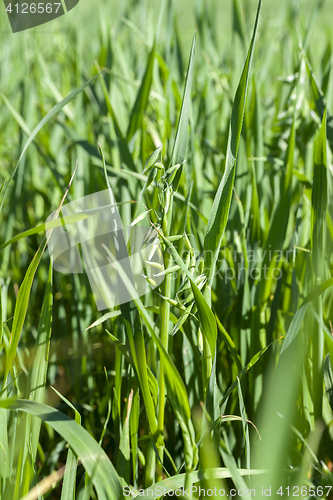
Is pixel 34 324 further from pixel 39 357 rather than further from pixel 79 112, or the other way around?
pixel 79 112

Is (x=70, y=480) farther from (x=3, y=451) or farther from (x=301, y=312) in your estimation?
(x=301, y=312)

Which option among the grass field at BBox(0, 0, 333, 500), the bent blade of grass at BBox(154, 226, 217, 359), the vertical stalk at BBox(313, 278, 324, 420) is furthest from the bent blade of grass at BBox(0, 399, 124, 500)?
the vertical stalk at BBox(313, 278, 324, 420)

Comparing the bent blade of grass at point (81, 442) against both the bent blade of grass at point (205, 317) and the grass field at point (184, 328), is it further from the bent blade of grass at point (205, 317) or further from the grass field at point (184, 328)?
the bent blade of grass at point (205, 317)

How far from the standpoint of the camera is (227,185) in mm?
281

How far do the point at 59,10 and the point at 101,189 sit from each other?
365 mm

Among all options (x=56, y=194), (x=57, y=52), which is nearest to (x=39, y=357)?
(x=56, y=194)

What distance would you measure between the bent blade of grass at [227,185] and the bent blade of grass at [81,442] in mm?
142

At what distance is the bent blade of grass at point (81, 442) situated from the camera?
243mm

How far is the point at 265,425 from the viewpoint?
288mm

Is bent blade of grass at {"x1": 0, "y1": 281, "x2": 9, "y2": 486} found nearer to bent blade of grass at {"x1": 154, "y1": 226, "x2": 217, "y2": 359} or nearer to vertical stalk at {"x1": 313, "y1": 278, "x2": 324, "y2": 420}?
bent blade of grass at {"x1": 154, "y1": 226, "x2": 217, "y2": 359}

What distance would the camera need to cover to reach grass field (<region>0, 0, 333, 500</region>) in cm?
27

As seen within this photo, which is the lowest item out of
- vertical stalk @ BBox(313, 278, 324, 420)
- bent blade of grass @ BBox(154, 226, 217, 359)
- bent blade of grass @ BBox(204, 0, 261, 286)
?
vertical stalk @ BBox(313, 278, 324, 420)

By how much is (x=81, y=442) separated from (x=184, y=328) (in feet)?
0.70

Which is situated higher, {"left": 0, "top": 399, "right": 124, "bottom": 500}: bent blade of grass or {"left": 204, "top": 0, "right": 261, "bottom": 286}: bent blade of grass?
{"left": 204, "top": 0, "right": 261, "bottom": 286}: bent blade of grass
